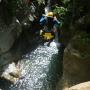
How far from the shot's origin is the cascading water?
48.8ft

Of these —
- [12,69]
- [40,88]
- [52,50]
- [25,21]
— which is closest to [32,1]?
[25,21]

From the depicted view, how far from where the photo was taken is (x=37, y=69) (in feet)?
50.9

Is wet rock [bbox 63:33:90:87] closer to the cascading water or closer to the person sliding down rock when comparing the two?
the cascading water

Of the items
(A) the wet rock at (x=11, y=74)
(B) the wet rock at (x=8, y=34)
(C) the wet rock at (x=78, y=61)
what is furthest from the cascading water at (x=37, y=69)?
(C) the wet rock at (x=78, y=61)

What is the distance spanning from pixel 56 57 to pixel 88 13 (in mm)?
3846

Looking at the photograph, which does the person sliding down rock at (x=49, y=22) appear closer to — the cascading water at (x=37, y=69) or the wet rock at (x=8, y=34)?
the cascading water at (x=37, y=69)

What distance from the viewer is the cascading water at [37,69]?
48.8 feet

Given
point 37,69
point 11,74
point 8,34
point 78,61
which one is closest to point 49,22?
point 8,34

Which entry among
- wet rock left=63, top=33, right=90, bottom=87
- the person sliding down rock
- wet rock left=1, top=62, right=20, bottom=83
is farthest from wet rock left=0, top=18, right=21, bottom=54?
wet rock left=63, top=33, right=90, bottom=87

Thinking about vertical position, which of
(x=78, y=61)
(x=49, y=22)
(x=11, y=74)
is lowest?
(x=11, y=74)

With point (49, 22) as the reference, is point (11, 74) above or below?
below

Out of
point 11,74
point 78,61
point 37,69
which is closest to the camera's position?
point 78,61

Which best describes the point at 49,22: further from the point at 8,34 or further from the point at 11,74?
the point at 11,74

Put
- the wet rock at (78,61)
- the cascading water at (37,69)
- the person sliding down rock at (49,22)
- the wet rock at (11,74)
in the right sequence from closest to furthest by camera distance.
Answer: the wet rock at (78,61) → the cascading water at (37,69) → the wet rock at (11,74) → the person sliding down rock at (49,22)
